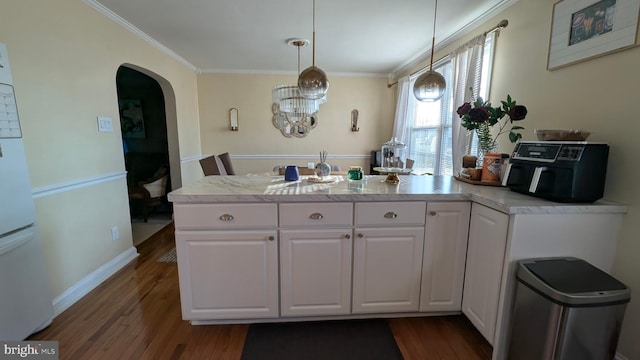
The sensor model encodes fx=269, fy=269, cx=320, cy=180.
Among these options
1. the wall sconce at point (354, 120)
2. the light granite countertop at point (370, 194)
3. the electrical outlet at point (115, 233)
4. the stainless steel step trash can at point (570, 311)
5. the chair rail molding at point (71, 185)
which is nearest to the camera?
the stainless steel step trash can at point (570, 311)

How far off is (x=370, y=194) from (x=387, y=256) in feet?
1.40

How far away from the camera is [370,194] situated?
163 cm

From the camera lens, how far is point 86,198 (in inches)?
89.9

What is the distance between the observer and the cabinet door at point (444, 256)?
5.56ft

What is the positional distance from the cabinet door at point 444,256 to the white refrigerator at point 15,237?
7.94ft

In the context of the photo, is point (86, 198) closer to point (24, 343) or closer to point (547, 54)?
point (24, 343)

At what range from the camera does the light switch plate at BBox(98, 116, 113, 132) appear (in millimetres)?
2418

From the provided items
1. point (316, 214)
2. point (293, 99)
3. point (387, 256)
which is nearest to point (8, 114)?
point (316, 214)

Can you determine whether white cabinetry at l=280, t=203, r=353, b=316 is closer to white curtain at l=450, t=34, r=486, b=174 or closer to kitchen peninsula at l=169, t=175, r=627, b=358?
kitchen peninsula at l=169, t=175, r=627, b=358

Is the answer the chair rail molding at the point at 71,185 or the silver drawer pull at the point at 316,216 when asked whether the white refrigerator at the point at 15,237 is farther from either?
the silver drawer pull at the point at 316,216

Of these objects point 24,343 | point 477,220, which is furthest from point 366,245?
point 24,343

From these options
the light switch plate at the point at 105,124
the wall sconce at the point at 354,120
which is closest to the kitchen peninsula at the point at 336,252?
the light switch plate at the point at 105,124

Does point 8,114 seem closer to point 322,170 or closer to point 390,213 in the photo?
point 322,170

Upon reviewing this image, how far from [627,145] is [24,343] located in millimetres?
3531
